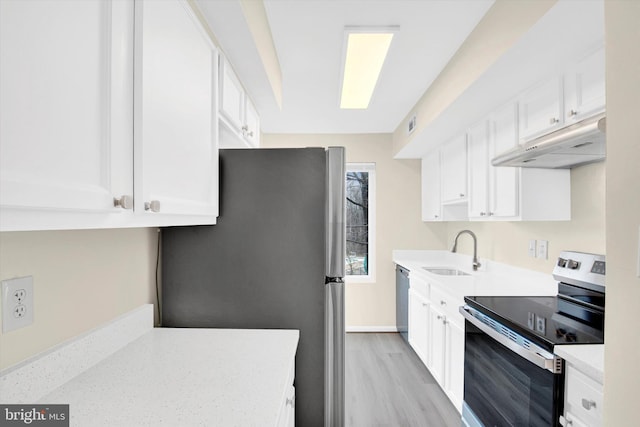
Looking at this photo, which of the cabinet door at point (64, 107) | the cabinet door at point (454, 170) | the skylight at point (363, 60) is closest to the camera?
the cabinet door at point (64, 107)

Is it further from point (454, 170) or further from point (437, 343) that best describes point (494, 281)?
point (454, 170)

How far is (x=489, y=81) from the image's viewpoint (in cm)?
184

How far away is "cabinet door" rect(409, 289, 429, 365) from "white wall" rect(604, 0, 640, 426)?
6.86ft

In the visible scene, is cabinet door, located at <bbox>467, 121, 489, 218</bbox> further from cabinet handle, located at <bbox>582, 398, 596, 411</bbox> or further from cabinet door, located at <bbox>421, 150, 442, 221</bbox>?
cabinet handle, located at <bbox>582, 398, 596, 411</bbox>

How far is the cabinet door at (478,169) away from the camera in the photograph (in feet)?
7.88

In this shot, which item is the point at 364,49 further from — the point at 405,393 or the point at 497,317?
the point at 405,393

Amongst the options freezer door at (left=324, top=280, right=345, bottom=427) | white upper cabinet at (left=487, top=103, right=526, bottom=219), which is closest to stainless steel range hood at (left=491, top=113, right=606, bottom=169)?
white upper cabinet at (left=487, top=103, right=526, bottom=219)

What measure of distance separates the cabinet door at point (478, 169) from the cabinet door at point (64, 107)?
2306 mm

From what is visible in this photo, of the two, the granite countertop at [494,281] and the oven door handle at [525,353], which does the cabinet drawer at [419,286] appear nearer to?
the granite countertop at [494,281]

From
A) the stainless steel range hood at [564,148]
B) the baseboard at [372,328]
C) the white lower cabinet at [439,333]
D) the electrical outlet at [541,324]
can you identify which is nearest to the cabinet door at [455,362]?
the white lower cabinet at [439,333]

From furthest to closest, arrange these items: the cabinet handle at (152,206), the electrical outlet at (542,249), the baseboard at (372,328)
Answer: the baseboard at (372,328) → the electrical outlet at (542,249) → the cabinet handle at (152,206)

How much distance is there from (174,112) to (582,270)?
1.86m

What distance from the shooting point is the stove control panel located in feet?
4.85

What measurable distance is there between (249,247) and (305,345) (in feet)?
1.72
